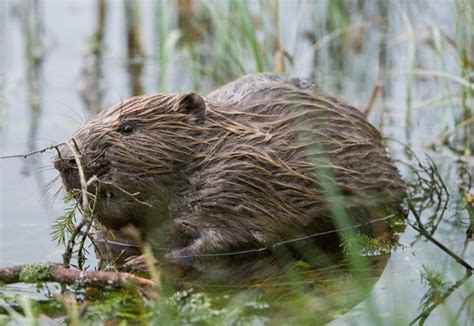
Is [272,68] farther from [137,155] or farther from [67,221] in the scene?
[67,221]

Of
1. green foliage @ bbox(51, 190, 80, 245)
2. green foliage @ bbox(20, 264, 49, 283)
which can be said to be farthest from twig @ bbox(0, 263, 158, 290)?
green foliage @ bbox(51, 190, 80, 245)

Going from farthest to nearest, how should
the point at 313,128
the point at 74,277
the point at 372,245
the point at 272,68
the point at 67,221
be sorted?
the point at 272,68, the point at 313,128, the point at 372,245, the point at 67,221, the point at 74,277

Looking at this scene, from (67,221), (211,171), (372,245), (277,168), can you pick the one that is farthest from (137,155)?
(372,245)

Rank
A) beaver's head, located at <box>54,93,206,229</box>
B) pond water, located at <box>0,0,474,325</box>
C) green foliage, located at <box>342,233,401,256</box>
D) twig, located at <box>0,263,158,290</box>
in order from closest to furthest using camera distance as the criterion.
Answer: twig, located at <box>0,263,158,290</box>, pond water, located at <box>0,0,474,325</box>, green foliage, located at <box>342,233,401,256</box>, beaver's head, located at <box>54,93,206,229</box>

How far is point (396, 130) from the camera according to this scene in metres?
6.92

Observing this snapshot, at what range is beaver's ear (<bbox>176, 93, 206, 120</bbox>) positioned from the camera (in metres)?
4.71

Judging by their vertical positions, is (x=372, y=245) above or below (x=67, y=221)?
below

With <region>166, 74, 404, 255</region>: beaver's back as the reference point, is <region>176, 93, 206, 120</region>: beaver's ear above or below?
above

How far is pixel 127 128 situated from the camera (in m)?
4.65

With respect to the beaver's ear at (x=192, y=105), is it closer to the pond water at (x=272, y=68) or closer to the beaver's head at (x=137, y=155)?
the beaver's head at (x=137, y=155)

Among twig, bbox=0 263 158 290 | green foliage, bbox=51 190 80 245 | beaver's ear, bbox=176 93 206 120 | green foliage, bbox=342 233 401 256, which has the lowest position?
green foliage, bbox=342 233 401 256

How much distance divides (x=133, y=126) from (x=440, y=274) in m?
1.50

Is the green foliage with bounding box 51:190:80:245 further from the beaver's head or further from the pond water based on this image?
the pond water

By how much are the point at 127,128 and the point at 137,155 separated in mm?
140
